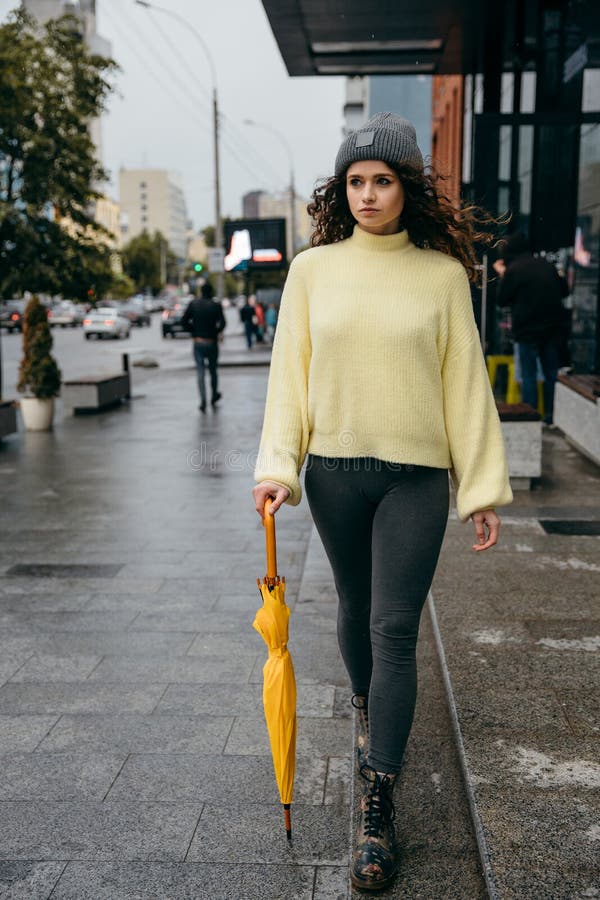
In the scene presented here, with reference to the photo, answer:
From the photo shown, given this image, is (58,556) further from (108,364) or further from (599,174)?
(108,364)

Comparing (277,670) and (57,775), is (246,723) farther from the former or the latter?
(277,670)

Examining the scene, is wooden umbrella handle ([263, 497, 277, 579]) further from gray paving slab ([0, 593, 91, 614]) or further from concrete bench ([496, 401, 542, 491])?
concrete bench ([496, 401, 542, 491])

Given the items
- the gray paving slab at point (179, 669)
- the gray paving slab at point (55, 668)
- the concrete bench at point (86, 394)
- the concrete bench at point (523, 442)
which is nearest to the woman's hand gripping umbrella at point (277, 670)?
the gray paving slab at point (179, 669)

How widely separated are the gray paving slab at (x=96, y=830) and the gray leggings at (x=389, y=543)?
0.69m

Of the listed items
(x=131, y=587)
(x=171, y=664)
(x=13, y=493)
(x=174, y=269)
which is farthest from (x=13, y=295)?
(x=174, y=269)

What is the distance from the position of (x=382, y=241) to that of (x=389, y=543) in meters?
0.83

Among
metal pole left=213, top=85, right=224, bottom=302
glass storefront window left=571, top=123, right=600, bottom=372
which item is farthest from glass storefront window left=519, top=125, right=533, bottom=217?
metal pole left=213, top=85, right=224, bottom=302

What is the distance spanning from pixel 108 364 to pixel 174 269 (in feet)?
499

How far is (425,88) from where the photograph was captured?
201 ft

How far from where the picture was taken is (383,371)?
2.73m

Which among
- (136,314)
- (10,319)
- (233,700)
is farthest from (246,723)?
(136,314)

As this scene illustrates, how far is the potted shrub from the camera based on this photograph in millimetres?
13352

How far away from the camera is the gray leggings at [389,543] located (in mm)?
2717

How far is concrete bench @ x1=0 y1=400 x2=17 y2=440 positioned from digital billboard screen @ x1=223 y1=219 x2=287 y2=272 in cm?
2167
